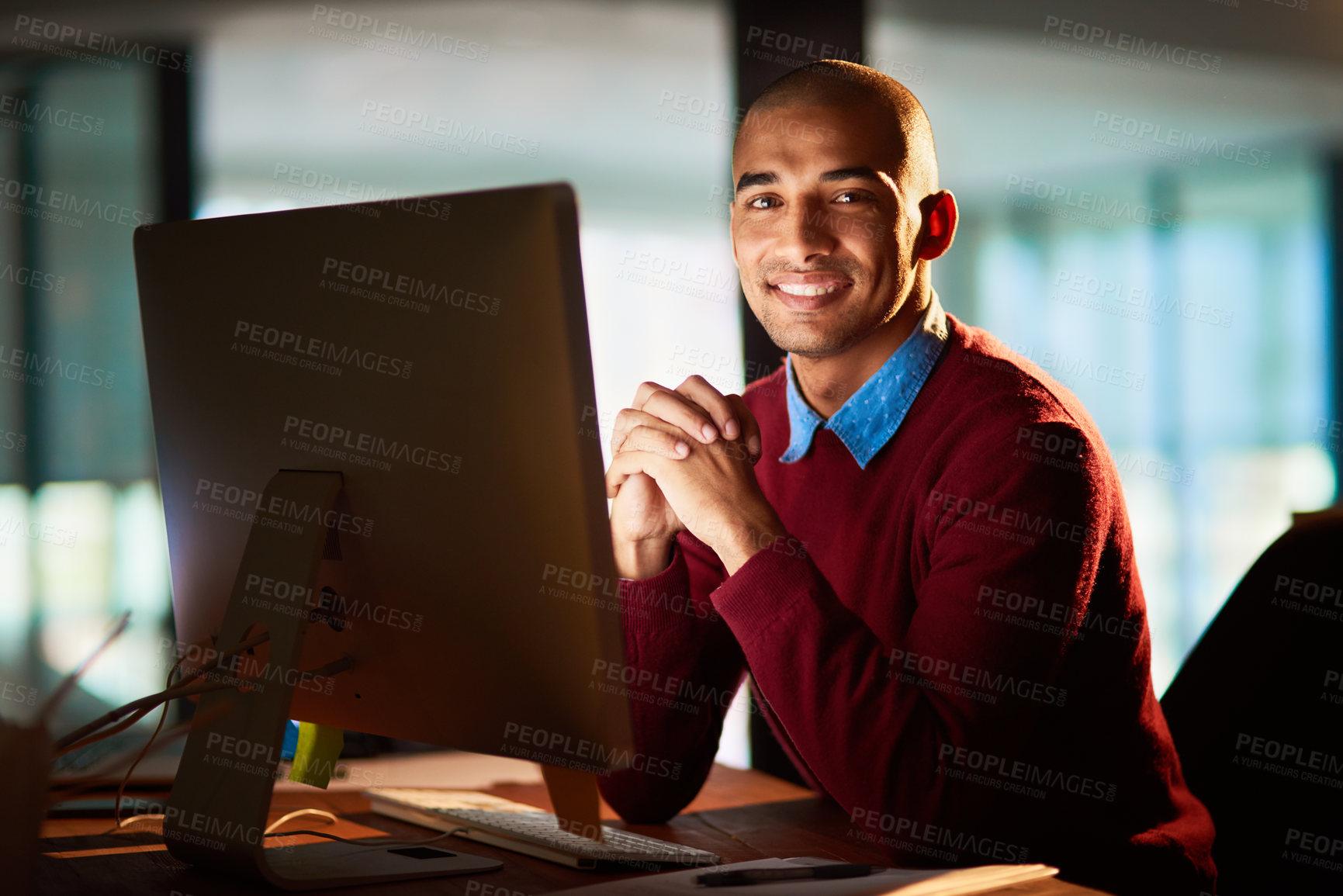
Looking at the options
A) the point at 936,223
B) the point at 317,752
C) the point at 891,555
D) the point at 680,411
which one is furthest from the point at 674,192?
the point at 317,752

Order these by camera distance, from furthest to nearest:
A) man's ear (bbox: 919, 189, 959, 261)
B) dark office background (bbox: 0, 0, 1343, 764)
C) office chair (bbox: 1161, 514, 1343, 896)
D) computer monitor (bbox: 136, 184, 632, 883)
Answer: dark office background (bbox: 0, 0, 1343, 764) → man's ear (bbox: 919, 189, 959, 261) → office chair (bbox: 1161, 514, 1343, 896) → computer monitor (bbox: 136, 184, 632, 883)

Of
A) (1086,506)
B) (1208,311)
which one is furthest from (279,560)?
(1208,311)

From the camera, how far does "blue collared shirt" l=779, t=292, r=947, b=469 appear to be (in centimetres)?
136

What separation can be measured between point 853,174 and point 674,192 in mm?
2831

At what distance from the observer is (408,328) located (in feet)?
2.62

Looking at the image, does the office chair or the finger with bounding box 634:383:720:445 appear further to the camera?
the office chair

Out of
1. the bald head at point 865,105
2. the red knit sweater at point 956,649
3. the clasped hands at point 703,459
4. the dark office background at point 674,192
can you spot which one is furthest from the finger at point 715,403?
the dark office background at point 674,192

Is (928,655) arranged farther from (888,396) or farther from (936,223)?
(936,223)

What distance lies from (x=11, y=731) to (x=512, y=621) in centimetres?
33

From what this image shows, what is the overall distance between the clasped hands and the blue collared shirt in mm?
286

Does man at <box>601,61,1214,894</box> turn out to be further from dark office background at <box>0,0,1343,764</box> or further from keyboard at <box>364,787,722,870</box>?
dark office background at <box>0,0,1343,764</box>

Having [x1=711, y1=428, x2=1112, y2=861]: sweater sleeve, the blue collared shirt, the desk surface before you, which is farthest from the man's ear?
the desk surface

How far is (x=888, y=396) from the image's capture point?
137 centimetres

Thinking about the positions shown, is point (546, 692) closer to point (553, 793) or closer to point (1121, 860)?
point (553, 793)
